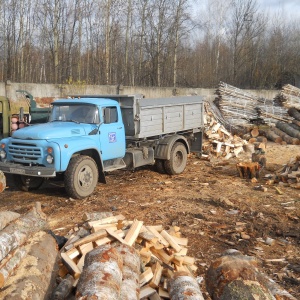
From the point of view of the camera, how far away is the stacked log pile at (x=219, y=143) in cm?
1506

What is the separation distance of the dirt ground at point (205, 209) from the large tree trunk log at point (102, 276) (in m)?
1.65

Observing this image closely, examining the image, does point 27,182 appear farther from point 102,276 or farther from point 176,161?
point 102,276

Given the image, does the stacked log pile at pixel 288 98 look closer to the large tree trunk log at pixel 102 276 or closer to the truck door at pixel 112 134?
the truck door at pixel 112 134

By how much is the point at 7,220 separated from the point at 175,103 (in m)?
7.38

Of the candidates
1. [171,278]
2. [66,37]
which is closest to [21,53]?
[66,37]

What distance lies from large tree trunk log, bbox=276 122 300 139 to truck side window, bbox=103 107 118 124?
11.6m

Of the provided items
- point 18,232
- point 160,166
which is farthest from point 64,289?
point 160,166

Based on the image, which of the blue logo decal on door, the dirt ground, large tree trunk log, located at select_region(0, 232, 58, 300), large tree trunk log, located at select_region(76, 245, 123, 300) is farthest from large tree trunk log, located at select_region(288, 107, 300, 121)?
large tree trunk log, located at select_region(76, 245, 123, 300)

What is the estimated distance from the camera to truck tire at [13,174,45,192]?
9484 mm

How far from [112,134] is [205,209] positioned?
9.81 feet

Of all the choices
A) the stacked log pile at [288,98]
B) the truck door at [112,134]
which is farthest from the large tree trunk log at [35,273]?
the stacked log pile at [288,98]

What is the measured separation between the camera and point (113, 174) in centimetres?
1155

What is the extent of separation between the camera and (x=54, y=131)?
861 centimetres

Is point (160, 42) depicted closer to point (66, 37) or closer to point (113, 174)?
point (66, 37)
